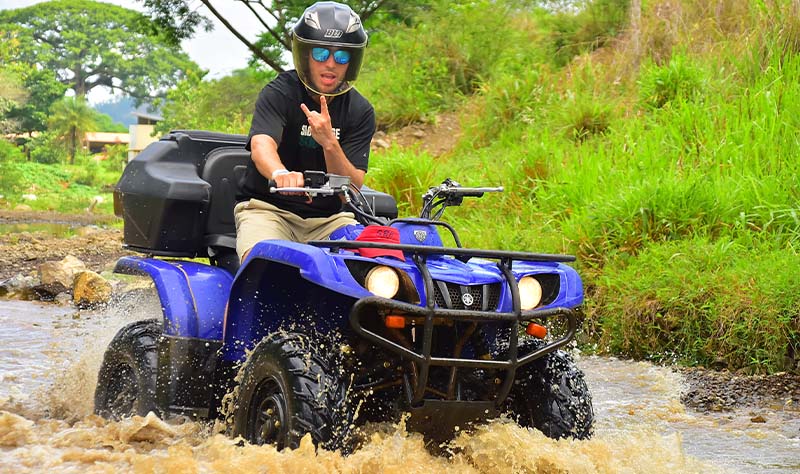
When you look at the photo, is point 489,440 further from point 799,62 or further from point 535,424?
point 799,62

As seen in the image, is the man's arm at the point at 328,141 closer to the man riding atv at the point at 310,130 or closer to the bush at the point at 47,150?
the man riding atv at the point at 310,130

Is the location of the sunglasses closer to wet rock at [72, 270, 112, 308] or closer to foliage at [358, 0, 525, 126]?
wet rock at [72, 270, 112, 308]

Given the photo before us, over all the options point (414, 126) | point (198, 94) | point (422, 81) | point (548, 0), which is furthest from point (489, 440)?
point (198, 94)

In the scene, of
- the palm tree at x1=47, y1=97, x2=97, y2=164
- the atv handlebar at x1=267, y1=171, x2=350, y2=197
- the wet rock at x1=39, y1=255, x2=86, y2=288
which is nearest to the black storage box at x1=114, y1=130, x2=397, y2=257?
the atv handlebar at x1=267, y1=171, x2=350, y2=197

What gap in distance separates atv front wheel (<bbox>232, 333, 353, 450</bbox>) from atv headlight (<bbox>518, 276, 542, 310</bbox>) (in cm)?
69

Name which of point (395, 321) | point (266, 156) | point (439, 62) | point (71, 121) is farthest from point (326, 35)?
point (71, 121)

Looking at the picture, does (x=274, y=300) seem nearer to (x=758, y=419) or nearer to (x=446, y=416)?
(x=446, y=416)

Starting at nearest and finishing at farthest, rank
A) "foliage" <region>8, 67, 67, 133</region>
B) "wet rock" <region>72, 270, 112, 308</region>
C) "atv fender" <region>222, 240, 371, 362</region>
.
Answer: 1. "atv fender" <region>222, 240, 371, 362</region>
2. "wet rock" <region>72, 270, 112, 308</region>
3. "foliage" <region>8, 67, 67, 133</region>

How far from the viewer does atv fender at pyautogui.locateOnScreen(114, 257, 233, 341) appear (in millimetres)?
4574

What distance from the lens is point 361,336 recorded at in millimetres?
3598

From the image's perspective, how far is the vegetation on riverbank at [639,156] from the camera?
24.4 ft

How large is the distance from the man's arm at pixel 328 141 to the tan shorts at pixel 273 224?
277mm

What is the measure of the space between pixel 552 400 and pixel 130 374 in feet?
6.92

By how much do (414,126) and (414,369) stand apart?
38.5 ft
